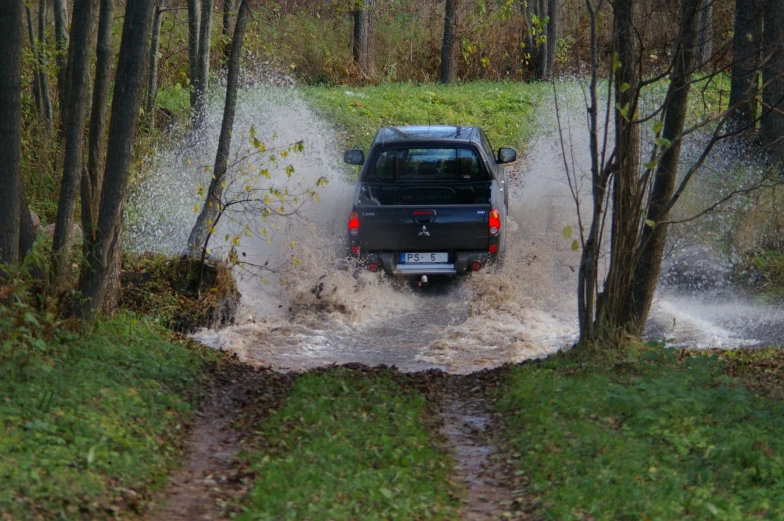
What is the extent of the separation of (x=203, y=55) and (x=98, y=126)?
10.0 meters

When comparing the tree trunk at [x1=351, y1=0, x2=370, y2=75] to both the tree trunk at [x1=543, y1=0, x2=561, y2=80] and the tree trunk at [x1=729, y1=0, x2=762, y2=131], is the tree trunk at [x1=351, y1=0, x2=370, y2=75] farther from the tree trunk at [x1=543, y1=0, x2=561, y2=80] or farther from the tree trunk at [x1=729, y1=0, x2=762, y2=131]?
the tree trunk at [x1=729, y1=0, x2=762, y2=131]

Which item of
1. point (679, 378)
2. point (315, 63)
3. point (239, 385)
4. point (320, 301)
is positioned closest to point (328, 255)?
point (320, 301)

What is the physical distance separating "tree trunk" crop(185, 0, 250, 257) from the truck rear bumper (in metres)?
2.06

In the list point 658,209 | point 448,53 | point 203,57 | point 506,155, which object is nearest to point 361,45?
point 448,53

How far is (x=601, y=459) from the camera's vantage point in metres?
6.07

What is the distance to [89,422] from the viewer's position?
634 centimetres

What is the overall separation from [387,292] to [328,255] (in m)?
1.06

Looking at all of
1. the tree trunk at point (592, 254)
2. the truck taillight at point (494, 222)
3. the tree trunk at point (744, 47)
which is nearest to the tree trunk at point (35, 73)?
the truck taillight at point (494, 222)

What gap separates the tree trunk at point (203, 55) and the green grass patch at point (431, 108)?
12.8 ft

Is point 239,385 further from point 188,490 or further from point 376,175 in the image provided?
point 376,175

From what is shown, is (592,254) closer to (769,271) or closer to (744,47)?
(769,271)

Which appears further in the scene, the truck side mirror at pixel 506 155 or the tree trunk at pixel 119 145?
the truck side mirror at pixel 506 155

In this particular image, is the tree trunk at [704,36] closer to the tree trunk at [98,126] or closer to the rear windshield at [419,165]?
the rear windshield at [419,165]

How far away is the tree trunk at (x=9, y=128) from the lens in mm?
8336
